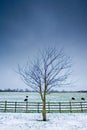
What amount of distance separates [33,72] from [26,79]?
965 millimetres

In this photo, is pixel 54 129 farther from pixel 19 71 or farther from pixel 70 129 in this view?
pixel 19 71

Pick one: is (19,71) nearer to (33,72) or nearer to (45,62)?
(33,72)

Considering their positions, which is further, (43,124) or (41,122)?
(41,122)

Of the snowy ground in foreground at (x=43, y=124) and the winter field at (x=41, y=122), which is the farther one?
the winter field at (x=41, y=122)

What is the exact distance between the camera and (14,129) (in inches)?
500

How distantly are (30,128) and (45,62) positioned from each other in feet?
23.7

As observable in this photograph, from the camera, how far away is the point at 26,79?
63.2 ft

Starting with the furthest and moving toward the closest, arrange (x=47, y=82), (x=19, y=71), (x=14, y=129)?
(x=19, y=71) → (x=47, y=82) → (x=14, y=129)

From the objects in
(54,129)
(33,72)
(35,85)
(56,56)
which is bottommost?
(54,129)

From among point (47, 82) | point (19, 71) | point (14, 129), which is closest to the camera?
point (14, 129)

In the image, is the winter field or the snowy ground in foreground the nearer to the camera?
the snowy ground in foreground

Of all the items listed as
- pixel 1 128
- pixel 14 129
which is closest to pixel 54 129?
pixel 14 129

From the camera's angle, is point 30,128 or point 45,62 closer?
point 30,128

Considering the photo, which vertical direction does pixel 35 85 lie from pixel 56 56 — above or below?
below
